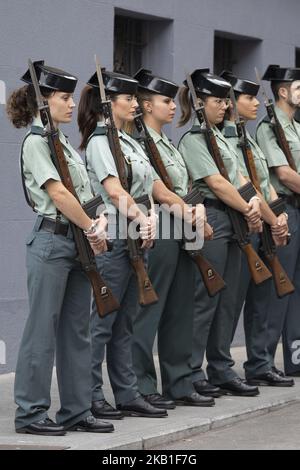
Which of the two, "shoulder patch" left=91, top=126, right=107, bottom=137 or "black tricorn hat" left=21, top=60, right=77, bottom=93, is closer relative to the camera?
"black tricorn hat" left=21, top=60, right=77, bottom=93

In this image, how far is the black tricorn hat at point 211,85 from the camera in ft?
30.0

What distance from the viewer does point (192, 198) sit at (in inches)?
342

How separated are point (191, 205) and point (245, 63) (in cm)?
495

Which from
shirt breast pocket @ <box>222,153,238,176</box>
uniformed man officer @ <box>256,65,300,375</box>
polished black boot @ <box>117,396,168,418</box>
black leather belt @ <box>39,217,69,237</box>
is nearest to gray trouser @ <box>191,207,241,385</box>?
shirt breast pocket @ <box>222,153,238,176</box>

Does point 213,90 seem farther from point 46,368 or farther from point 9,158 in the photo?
point 46,368

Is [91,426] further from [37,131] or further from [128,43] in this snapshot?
[128,43]

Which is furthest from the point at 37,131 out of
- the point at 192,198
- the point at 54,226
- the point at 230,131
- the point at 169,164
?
the point at 230,131

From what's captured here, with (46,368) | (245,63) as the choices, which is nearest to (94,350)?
(46,368)

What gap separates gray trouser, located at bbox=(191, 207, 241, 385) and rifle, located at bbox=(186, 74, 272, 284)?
51mm

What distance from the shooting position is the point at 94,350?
8156mm

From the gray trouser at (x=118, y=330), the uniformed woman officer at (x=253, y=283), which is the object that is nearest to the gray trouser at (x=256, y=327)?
the uniformed woman officer at (x=253, y=283)

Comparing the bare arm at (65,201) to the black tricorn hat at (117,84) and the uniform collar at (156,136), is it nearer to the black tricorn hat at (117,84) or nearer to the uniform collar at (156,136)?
the black tricorn hat at (117,84)

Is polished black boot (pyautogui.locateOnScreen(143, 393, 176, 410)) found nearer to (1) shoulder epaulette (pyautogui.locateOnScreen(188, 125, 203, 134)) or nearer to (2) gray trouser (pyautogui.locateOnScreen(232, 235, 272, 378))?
(2) gray trouser (pyautogui.locateOnScreen(232, 235, 272, 378))

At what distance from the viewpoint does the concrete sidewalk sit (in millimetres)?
7391
